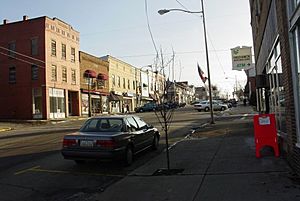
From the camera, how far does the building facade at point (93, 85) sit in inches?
2076

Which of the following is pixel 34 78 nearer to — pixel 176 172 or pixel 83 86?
pixel 83 86

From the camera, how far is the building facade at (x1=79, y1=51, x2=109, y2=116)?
173ft

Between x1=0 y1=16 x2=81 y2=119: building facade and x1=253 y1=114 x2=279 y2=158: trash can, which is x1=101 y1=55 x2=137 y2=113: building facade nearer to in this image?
x1=0 y1=16 x2=81 y2=119: building facade

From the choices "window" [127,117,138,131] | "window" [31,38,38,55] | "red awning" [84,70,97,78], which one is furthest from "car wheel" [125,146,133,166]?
"red awning" [84,70,97,78]

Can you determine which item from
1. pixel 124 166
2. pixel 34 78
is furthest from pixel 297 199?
pixel 34 78

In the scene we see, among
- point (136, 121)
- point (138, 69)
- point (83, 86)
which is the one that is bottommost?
point (136, 121)

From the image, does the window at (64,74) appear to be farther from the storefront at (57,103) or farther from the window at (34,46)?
the window at (34,46)

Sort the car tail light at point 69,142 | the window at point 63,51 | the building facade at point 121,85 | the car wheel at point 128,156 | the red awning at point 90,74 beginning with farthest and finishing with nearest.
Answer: the building facade at point 121,85, the red awning at point 90,74, the window at point 63,51, the car wheel at point 128,156, the car tail light at point 69,142

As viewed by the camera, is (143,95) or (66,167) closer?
(66,167)

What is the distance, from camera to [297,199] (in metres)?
6.25

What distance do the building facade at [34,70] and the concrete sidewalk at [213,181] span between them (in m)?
34.2

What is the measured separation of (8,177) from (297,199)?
705 cm

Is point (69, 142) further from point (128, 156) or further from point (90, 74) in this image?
point (90, 74)

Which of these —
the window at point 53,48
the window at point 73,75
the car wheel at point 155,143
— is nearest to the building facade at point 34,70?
the window at point 53,48
